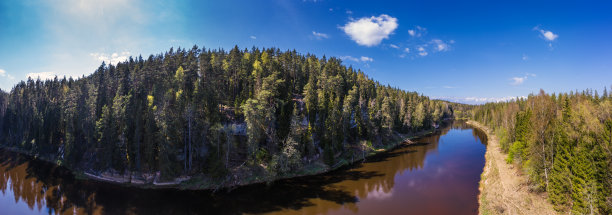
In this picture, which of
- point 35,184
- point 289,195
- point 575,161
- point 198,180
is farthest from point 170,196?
point 575,161

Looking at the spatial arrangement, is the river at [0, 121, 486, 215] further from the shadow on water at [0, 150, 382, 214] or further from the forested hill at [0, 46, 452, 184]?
the forested hill at [0, 46, 452, 184]

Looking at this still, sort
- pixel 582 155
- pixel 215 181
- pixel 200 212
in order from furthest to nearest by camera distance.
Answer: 1. pixel 215 181
2. pixel 200 212
3. pixel 582 155

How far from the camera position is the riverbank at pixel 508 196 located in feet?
83.1

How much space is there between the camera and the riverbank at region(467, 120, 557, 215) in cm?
2534

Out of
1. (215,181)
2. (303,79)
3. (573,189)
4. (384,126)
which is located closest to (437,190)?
(573,189)

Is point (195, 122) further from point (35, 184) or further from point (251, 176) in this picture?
point (35, 184)

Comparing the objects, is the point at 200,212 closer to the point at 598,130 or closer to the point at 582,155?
the point at 582,155

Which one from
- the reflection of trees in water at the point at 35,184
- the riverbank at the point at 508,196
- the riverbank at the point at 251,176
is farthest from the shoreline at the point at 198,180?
the riverbank at the point at 508,196

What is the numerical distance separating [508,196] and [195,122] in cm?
4876

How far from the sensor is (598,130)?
22766mm

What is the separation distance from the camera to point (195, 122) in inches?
1549

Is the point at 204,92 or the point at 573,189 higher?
the point at 204,92

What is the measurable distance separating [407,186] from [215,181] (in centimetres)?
3298

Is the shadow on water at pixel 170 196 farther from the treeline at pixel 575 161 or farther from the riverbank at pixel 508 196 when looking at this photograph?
the treeline at pixel 575 161
